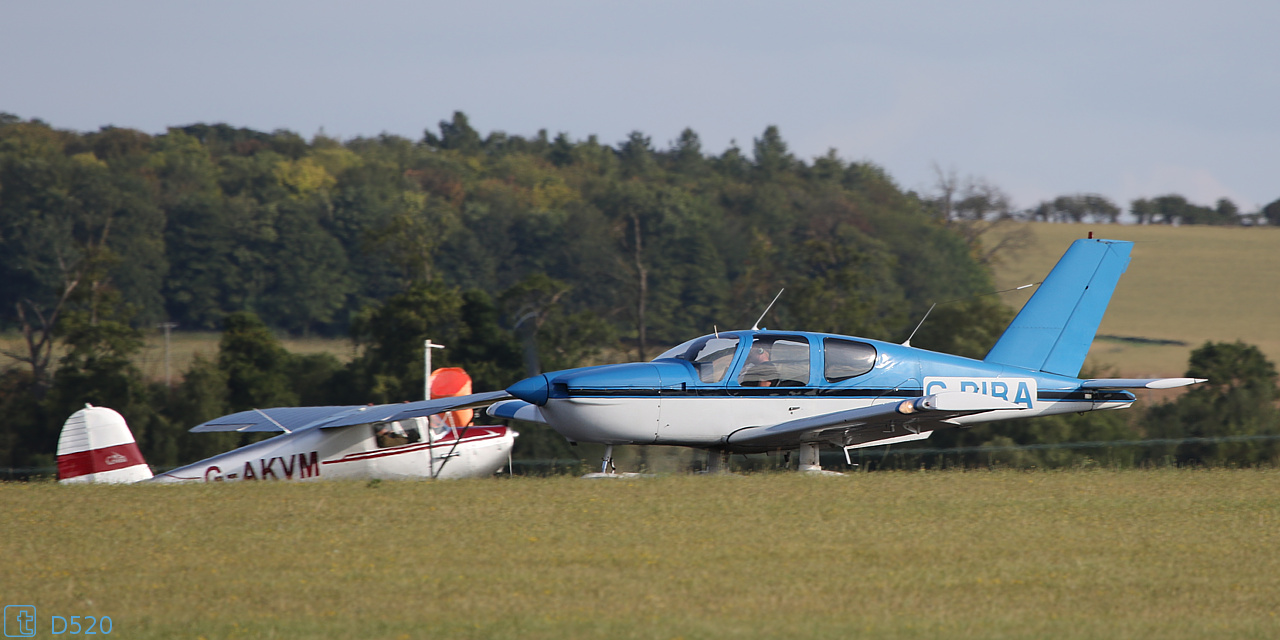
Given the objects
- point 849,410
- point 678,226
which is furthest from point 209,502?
point 678,226

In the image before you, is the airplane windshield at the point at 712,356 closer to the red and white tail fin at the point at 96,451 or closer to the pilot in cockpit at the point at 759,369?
the pilot in cockpit at the point at 759,369

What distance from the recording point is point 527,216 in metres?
80.0

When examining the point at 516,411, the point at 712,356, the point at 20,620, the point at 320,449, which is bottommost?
the point at 20,620

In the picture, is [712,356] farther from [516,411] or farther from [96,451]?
[96,451]

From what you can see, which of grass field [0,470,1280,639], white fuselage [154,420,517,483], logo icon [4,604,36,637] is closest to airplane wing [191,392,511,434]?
white fuselage [154,420,517,483]

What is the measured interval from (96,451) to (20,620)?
6.49 metres

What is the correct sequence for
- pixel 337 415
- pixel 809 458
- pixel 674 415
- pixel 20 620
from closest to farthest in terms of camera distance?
pixel 20 620, pixel 674 415, pixel 809 458, pixel 337 415

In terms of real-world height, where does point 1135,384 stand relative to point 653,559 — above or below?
above

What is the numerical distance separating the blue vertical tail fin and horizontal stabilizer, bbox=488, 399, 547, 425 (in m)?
5.09

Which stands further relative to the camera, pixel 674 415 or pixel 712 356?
pixel 712 356

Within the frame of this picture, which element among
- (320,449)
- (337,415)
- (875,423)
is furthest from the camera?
(337,415)

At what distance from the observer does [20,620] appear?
708 centimetres

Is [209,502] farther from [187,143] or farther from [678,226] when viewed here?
[187,143]

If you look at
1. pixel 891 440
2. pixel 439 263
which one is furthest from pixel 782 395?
pixel 439 263
